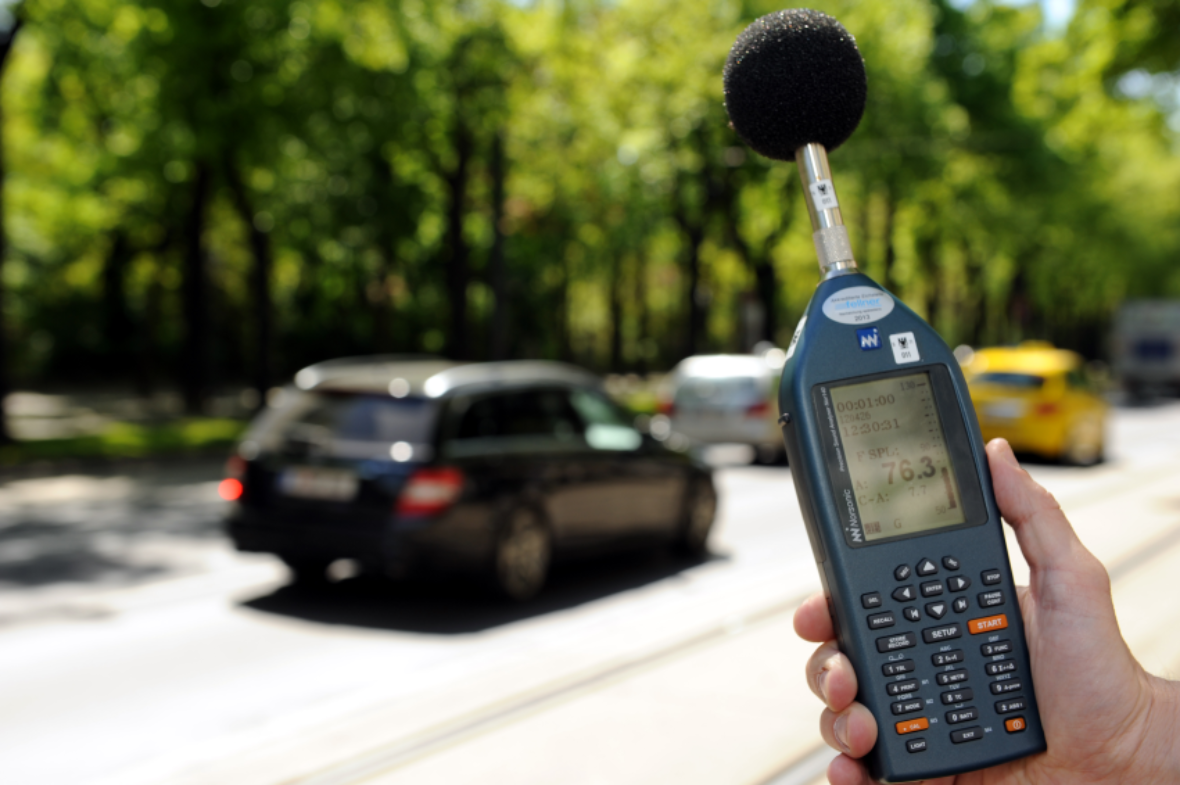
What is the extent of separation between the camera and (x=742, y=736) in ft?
12.8

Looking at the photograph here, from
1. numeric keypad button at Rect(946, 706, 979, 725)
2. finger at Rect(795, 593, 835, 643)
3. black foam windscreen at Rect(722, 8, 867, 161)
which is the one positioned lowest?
numeric keypad button at Rect(946, 706, 979, 725)

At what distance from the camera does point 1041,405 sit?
667 inches

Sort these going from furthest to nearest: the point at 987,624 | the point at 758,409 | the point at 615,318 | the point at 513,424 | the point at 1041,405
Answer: the point at 615,318, the point at 758,409, the point at 1041,405, the point at 513,424, the point at 987,624

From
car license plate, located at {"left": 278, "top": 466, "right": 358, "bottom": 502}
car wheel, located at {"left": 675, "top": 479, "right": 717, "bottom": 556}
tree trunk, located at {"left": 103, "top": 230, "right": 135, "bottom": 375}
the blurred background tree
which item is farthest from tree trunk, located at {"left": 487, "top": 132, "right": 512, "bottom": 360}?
tree trunk, located at {"left": 103, "top": 230, "right": 135, "bottom": 375}

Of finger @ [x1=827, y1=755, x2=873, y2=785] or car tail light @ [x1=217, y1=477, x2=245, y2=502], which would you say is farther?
car tail light @ [x1=217, y1=477, x2=245, y2=502]

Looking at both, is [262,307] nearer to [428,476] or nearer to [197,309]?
[197,309]

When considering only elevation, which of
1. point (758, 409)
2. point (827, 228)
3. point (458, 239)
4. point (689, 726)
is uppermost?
point (458, 239)

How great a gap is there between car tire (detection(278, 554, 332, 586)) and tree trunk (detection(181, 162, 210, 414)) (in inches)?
652

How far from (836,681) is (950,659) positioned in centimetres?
18

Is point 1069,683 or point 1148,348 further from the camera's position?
point 1148,348

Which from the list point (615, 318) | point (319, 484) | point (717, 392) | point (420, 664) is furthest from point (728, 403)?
point (615, 318)

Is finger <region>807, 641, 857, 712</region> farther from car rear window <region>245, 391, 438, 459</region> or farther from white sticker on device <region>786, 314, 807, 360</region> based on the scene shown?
car rear window <region>245, 391, 438, 459</region>

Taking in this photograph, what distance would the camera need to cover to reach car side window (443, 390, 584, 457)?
7746 millimetres

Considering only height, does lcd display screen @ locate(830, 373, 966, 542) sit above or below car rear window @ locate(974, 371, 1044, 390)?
above
